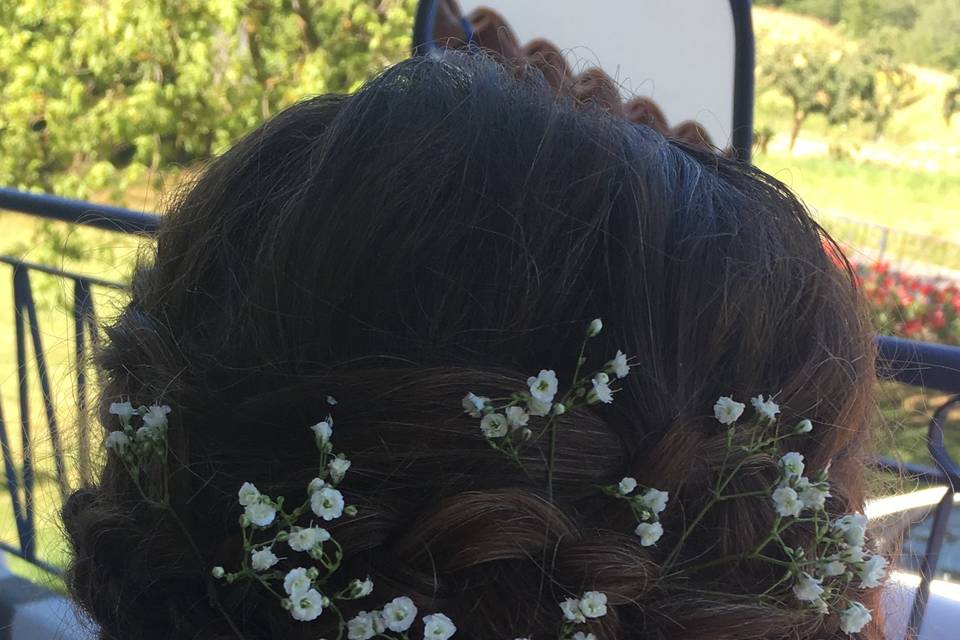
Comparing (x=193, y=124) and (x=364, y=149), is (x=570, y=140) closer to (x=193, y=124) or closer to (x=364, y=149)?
(x=364, y=149)

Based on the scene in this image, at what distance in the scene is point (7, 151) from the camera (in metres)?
4.34

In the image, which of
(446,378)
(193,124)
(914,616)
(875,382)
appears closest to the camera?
(446,378)

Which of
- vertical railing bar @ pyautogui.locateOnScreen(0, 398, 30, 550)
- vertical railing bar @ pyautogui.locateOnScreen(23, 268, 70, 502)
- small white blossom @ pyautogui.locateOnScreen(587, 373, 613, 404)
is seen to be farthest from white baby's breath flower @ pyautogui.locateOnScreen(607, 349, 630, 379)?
vertical railing bar @ pyautogui.locateOnScreen(0, 398, 30, 550)

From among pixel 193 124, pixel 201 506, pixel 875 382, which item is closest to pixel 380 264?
pixel 201 506

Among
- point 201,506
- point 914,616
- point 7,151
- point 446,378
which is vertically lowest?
point 7,151

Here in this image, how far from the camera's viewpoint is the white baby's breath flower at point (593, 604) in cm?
43

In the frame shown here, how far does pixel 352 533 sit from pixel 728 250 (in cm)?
25

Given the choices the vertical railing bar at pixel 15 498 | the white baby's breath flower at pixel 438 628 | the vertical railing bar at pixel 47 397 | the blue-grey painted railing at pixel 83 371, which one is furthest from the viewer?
the vertical railing bar at pixel 15 498

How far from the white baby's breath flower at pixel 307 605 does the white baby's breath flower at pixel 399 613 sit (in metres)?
0.03

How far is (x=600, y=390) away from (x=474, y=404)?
0.06 meters

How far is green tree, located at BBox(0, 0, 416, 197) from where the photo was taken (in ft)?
13.4

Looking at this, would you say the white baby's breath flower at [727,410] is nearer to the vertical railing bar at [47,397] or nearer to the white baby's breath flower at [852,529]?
the white baby's breath flower at [852,529]

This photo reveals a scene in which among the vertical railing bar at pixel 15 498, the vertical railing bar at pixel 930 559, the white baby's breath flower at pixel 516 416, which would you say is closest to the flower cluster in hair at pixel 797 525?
the white baby's breath flower at pixel 516 416

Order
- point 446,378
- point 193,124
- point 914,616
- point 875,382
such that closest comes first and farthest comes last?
point 446,378 < point 875,382 < point 914,616 < point 193,124
